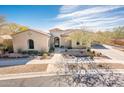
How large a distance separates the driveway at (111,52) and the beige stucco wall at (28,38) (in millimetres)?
5389

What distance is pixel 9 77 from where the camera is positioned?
27.3 feet

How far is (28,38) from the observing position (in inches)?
535

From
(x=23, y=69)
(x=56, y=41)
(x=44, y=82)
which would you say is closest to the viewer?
(x=44, y=82)

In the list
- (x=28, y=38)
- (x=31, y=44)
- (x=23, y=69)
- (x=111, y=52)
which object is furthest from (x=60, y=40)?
(x=23, y=69)

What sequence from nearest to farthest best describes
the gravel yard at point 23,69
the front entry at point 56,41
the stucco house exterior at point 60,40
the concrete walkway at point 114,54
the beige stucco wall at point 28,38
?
1. the gravel yard at point 23,69
2. the concrete walkway at point 114,54
3. the beige stucco wall at point 28,38
4. the stucco house exterior at point 60,40
5. the front entry at point 56,41

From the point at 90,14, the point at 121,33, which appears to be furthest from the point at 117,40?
the point at 90,14

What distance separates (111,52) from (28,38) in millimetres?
8934

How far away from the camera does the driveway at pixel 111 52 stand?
11.1m

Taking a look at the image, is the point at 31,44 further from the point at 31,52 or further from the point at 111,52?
the point at 111,52

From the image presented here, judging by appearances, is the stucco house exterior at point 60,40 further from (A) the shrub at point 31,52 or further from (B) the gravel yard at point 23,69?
(B) the gravel yard at point 23,69

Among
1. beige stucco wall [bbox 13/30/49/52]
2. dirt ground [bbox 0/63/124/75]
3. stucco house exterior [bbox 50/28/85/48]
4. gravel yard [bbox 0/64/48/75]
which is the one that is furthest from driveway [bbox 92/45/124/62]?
gravel yard [bbox 0/64/48/75]

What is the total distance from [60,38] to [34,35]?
4.05 metres

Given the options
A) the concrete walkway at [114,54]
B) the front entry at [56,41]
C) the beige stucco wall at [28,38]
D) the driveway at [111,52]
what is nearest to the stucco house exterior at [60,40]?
the front entry at [56,41]
